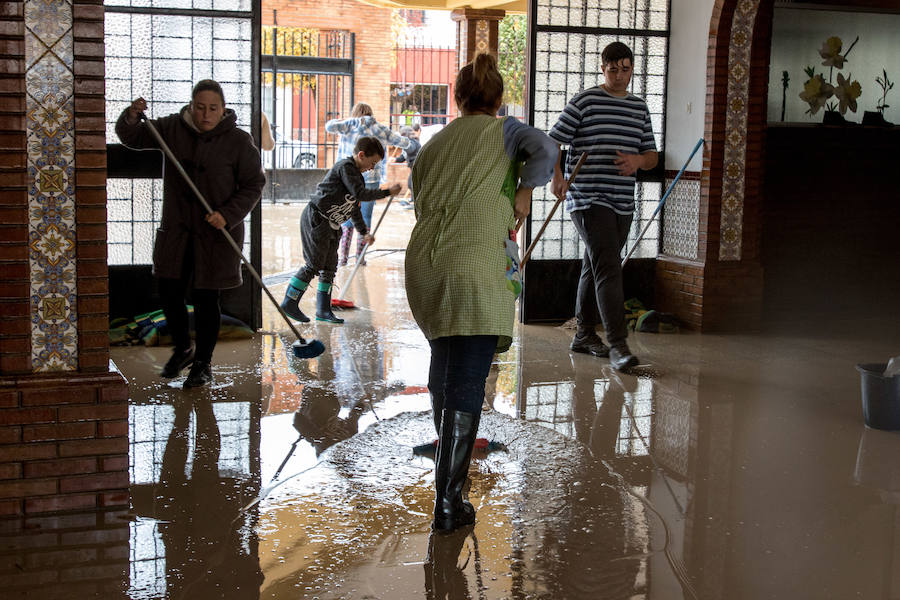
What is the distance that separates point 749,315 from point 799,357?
3.54ft

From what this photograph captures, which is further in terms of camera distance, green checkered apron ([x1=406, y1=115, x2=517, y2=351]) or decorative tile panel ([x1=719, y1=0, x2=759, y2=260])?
decorative tile panel ([x1=719, y1=0, x2=759, y2=260])

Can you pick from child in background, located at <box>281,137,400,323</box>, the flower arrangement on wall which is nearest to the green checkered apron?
child in background, located at <box>281,137,400,323</box>

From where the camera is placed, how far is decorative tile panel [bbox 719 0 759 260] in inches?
307

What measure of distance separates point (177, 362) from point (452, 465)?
273cm

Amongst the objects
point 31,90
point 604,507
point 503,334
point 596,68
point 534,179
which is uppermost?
point 596,68

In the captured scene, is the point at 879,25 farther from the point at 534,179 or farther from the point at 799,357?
the point at 534,179

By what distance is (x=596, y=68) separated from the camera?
8453mm

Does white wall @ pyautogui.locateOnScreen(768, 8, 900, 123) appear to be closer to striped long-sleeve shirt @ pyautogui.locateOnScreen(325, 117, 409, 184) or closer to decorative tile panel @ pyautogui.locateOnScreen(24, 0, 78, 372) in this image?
striped long-sleeve shirt @ pyautogui.locateOnScreen(325, 117, 409, 184)

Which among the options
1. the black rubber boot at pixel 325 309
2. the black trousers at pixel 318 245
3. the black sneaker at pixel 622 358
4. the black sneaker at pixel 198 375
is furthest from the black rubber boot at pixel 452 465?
the black rubber boot at pixel 325 309

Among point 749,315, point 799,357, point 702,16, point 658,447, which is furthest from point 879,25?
point 658,447

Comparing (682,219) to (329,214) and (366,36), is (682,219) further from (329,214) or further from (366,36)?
(366,36)

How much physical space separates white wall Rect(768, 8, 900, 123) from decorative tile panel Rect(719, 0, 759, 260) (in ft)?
3.65

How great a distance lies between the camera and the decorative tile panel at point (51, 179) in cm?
383

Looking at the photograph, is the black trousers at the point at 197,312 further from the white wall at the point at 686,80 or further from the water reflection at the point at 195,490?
the white wall at the point at 686,80
